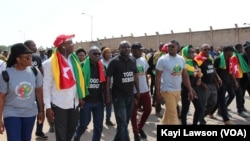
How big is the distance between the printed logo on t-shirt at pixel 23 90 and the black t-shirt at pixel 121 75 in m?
1.67

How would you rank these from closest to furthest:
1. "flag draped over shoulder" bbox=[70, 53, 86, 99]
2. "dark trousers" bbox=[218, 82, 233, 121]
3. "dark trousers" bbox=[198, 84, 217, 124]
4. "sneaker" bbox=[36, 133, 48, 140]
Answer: "flag draped over shoulder" bbox=[70, 53, 86, 99]
"sneaker" bbox=[36, 133, 48, 140]
"dark trousers" bbox=[198, 84, 217, 124]
"dark trousers" bbox=[218, 82, 233, 121]

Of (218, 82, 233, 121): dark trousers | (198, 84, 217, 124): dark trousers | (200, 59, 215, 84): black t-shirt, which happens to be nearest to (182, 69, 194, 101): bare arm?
(198, 84, 217, 124): dark trousers

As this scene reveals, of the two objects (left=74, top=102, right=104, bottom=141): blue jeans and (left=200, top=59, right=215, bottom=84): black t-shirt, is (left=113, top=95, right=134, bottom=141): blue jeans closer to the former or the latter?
(left=74, top=102, right=104, bottom=141): blue jeans

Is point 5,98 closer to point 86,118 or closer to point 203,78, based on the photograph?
point 86,118

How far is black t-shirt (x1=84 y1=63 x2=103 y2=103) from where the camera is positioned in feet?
19.7

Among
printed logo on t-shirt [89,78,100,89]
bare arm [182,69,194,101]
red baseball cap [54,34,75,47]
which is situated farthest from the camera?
bare arm [182,69,194,101]

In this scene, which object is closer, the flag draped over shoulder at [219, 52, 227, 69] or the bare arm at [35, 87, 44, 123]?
the bare arm at [35, 87, 44, 123]

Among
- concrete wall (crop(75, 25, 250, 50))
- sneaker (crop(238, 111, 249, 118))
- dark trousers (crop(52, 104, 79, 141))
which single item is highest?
concrete wall (crop(75, 25, 250, 50))

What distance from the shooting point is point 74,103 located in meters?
4.95

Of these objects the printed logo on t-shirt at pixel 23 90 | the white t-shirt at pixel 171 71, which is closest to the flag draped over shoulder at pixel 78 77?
the printed logo on t-shirt at pixel 23 90

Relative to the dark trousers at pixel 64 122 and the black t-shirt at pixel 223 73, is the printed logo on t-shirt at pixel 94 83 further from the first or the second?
the black t-shirt at pixel 223 73

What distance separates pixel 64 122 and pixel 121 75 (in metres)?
1.47

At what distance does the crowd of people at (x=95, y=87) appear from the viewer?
454cm

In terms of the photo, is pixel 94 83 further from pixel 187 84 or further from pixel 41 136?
pixel 41 136
